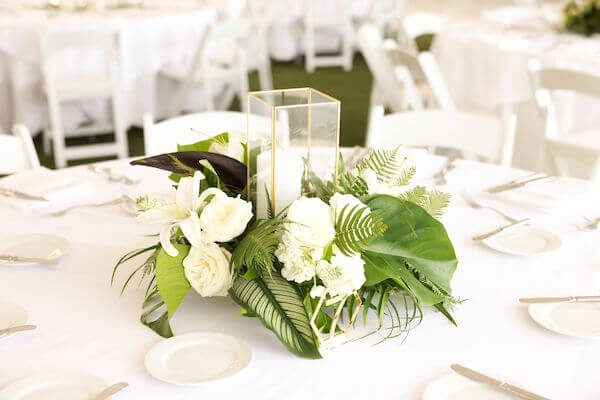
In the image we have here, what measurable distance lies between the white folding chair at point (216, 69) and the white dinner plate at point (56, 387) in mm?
3836

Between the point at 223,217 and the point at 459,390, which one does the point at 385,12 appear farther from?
the point at 459,390

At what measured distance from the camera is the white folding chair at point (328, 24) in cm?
738

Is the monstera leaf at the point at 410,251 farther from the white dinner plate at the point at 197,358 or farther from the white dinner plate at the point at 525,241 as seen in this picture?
the white dinner plate at the point at 525,241

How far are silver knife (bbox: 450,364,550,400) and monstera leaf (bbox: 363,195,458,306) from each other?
0.45 ft

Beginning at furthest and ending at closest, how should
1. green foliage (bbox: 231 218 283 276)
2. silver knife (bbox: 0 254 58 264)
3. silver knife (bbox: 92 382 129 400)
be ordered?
silver knife (bbox: 0 254 58 264)
green foliage (bbox: 231 218 283 276)
silver knife (bbox: 92 382 129 400)

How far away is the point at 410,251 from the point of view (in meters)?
1.16

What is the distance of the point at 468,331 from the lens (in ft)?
4.02

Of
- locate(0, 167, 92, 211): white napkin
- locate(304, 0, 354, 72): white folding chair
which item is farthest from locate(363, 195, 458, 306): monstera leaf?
locate(304, 0, 354, 72): white folding chair

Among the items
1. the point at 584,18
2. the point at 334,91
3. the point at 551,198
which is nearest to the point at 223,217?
the point at 551,198

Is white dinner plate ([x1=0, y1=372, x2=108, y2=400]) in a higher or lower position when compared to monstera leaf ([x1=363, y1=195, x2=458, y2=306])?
lower

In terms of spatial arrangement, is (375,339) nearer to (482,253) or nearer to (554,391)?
(554,391)

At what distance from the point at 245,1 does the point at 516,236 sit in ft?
17.3

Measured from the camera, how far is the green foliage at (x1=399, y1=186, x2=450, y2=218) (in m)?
1.23

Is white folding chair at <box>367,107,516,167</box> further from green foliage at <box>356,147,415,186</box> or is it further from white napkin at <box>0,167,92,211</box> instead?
green foliage at <box>356,147,415,186</box>
